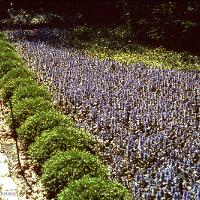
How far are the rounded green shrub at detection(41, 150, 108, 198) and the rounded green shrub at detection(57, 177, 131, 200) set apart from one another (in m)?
0.52

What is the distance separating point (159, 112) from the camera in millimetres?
9977

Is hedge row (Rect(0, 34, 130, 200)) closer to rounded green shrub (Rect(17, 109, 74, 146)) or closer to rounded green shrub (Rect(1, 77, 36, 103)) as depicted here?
rounded green shrub (Rect(17, 109, 74, 146))

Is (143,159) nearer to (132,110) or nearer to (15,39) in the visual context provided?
(132,110)

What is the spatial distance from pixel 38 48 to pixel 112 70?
4.76 metres

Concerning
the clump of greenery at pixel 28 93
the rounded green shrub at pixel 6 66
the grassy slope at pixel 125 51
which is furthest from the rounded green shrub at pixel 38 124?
the grassy slope at pixel 125 51

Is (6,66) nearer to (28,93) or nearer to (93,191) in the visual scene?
(28,93)

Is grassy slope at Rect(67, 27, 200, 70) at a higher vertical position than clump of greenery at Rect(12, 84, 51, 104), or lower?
lower

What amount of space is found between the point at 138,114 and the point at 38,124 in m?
2.27

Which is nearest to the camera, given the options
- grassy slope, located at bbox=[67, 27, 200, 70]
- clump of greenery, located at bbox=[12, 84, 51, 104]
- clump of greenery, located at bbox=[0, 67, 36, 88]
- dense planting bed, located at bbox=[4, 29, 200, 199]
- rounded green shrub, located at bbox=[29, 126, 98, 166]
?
dense planting bed, located at bbox=[4, 29, 200, 199]

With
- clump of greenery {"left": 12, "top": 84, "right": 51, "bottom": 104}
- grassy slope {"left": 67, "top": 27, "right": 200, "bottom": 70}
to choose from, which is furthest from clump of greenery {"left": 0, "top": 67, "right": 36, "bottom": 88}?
grassy slope {"left": 67, "top": 27, "right": 200, "bottom": 70}

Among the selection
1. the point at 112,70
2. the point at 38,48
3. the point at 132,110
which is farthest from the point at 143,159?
the point at 38,48

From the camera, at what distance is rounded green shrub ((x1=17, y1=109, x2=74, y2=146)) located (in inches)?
344

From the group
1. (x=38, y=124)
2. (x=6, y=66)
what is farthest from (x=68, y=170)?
(x=6, y=66)

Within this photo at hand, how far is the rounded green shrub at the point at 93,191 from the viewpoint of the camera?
19.9ft
